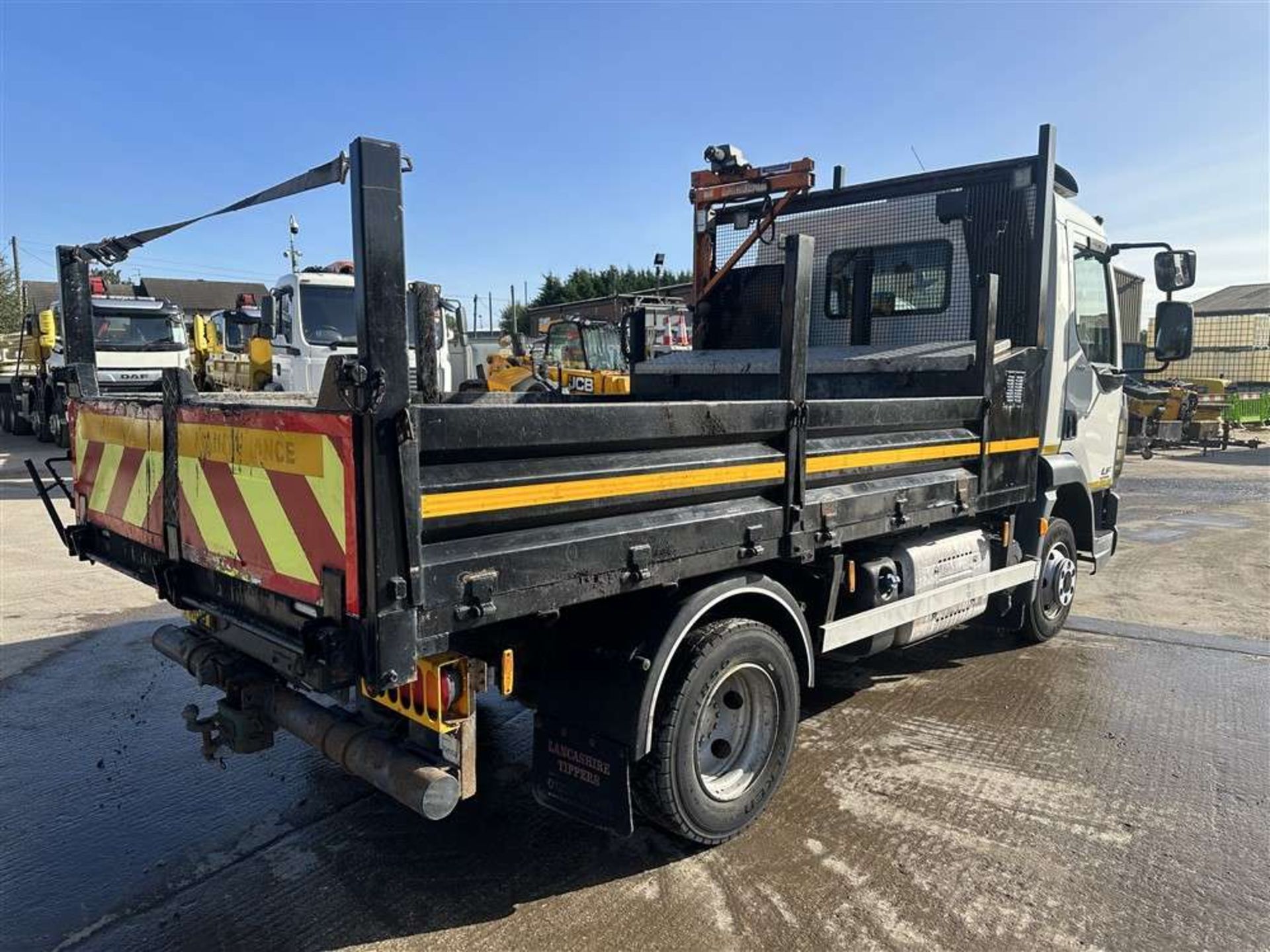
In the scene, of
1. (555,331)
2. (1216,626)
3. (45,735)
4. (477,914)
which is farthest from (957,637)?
(555,331)

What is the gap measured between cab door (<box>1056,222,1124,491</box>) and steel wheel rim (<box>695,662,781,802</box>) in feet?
10.6

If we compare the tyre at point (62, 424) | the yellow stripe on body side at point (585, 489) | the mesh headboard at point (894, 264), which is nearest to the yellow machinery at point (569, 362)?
the mesh headboard at point (894, 264)

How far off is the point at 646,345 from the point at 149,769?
4.13 m

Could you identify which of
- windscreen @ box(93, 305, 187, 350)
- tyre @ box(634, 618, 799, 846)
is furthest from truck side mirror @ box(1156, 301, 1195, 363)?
windscreen @ box(93, 305, 187, 350)

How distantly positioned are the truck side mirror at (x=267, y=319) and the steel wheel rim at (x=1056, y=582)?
35.7ft

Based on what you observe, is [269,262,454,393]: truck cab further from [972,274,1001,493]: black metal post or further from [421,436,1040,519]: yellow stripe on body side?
[421,436,1040,519]: yellow stripe on body side

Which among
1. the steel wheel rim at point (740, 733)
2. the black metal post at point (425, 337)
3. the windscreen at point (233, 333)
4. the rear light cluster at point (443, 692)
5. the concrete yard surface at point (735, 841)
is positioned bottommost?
the concrete yard surface at point (735, 841)

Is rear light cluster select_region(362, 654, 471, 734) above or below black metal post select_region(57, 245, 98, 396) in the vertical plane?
below

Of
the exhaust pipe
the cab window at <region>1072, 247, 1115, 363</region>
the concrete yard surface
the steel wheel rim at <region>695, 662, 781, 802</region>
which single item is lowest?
the concrete yard surface

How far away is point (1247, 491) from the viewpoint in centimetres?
1374

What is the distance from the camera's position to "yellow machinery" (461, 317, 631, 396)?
15156 millimetres

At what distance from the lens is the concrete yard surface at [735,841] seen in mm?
2814

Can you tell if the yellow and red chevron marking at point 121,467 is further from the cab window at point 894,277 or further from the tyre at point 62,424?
the cab window at point 894,277

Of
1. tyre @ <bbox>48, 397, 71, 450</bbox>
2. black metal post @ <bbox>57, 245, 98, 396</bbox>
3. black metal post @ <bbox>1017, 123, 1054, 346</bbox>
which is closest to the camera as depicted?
black metal post @ <bbox>57, 245, 98, 396</bbox>
